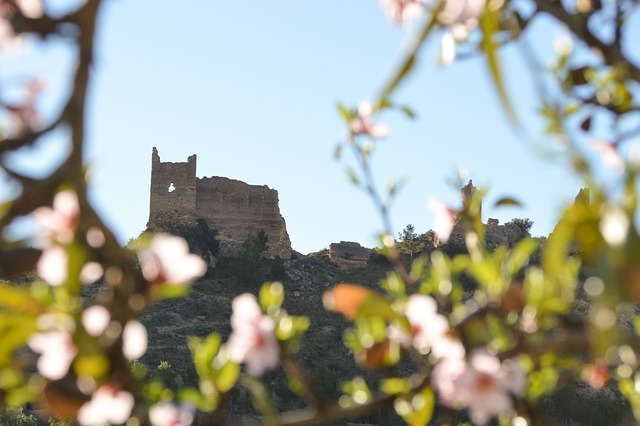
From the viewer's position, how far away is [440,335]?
96 centimetres

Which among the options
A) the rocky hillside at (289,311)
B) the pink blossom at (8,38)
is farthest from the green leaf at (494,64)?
the rocky hillside at (289,311)

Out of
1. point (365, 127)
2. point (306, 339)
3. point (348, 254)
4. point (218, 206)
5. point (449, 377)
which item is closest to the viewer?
point (449, 377)

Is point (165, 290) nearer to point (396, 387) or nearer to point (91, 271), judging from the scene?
point (91, 271)

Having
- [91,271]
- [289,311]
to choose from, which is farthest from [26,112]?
[289,311]

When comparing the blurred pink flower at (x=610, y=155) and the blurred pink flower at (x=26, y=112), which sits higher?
the blurred pink flower at (x=26, y=112)

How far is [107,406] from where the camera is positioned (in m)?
0.78

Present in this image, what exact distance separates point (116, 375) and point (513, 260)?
1.51 feet

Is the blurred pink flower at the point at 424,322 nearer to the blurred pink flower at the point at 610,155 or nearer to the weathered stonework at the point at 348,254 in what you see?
the blurred pink flower at the point at 610,155

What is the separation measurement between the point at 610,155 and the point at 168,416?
0.76 meters

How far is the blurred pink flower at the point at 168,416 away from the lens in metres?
1.01

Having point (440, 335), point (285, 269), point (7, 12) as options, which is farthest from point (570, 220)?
point (285, 269)

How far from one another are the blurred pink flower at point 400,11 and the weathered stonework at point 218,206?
84.8ft

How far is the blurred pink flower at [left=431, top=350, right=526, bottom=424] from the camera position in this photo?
2.81 ft

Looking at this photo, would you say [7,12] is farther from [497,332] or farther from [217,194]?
[217,194]
